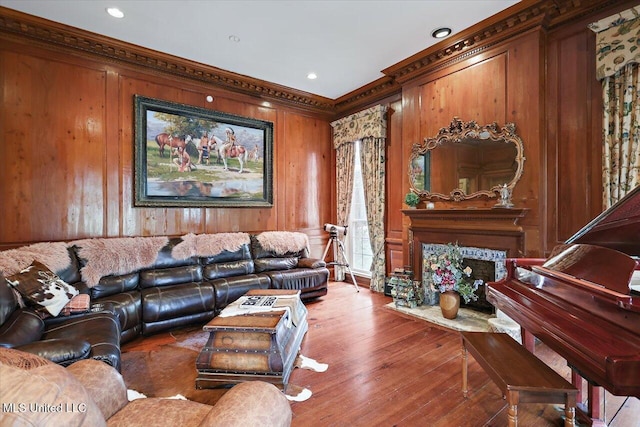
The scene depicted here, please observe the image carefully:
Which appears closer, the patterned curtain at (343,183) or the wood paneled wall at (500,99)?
the wood paneled wall at (500,99)

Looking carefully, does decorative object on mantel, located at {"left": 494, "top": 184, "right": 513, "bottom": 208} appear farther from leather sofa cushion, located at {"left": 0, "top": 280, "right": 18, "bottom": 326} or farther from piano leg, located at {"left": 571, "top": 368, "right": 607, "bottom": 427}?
leather sofa cushion, located at {"left": 0, "top": 280, "right": 18, "bottom": 326}

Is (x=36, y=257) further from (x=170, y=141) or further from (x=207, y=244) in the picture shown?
(x=170, y=141)

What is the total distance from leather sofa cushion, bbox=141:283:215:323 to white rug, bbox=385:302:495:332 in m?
2.31

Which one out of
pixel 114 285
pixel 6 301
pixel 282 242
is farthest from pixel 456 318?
pixel 6 301

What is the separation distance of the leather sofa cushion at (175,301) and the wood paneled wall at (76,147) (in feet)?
3.69

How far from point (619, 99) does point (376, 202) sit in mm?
2916

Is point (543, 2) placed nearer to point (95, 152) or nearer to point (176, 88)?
point (176, 88)

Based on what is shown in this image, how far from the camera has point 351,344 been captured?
2891 millimetres

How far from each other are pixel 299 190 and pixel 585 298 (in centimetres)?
435

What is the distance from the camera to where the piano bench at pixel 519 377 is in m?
1.41

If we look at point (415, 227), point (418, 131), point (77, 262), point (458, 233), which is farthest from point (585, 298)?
point (77, 262)

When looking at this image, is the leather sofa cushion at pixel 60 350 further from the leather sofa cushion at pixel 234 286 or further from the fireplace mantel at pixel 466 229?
the fireplace mantel at pixel 466 229

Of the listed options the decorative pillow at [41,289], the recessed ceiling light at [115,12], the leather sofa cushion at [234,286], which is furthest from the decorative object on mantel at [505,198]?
the recessed ceiling light at [115,12]

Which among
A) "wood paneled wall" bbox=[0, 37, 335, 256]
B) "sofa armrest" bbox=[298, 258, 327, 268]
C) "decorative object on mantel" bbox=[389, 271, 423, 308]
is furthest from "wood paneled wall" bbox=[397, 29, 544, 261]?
"wood paneled wall" bbox=[0, 37, 335, 256]
